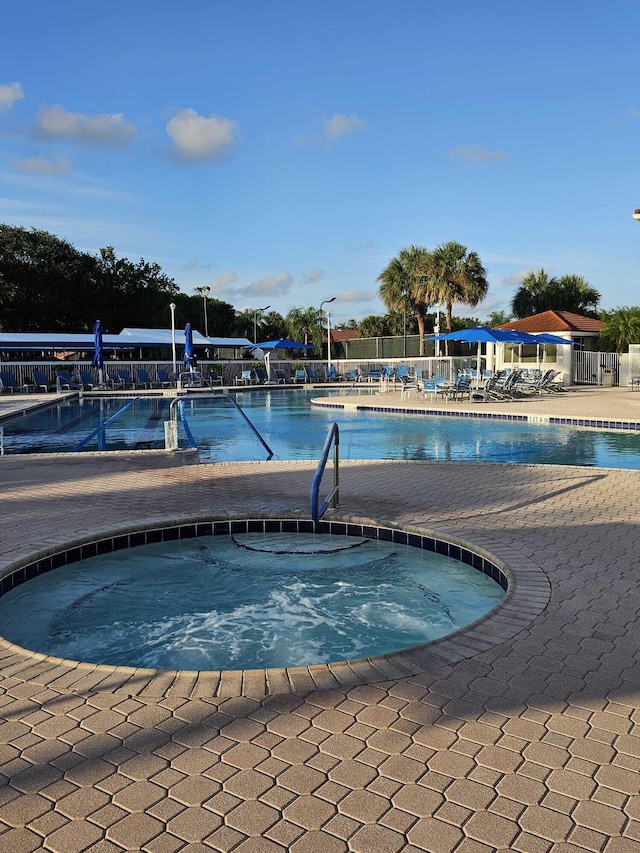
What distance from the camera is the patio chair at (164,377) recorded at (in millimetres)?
27672

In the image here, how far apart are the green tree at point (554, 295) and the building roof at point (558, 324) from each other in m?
16.4

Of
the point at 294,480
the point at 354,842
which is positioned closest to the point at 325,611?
the point at 354,842

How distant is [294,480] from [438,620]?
3603 mm

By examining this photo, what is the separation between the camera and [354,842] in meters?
1.89

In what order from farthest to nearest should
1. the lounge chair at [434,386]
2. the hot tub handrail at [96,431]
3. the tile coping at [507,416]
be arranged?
1. the lounge chair at [434,386]
2. the tile coping at [507,416]
3. the hot tub handrail at [96,431]

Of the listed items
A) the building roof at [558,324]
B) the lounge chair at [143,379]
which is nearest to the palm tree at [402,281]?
the building roof at [558,324]

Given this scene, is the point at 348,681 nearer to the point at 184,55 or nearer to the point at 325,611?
the point at 325,611

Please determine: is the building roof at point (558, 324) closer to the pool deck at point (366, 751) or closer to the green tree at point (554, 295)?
the green tree at point (554, 295)

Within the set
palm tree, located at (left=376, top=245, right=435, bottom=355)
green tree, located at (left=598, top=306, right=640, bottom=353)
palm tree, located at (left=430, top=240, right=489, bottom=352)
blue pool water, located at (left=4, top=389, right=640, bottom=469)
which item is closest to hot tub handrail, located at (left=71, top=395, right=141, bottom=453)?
blue pool water, located at (left=4, top=389, right=640, bottom=469)

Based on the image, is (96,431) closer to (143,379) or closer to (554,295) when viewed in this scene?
(143,379)

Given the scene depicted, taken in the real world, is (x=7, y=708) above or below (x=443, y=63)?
below

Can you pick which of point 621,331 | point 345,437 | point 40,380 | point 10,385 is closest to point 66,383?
point 40,380

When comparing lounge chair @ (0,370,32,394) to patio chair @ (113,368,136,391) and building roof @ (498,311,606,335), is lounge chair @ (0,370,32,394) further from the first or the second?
building roof @ (498,311,606,335)

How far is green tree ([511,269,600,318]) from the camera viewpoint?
144ft
